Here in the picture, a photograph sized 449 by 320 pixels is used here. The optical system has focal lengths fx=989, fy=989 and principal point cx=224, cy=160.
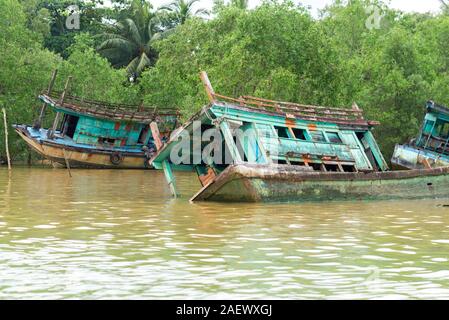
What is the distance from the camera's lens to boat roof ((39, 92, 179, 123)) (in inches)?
1670

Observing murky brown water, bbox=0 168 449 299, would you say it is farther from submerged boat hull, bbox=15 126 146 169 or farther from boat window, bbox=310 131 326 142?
submerged boat hull, bbox=15 126 146 169

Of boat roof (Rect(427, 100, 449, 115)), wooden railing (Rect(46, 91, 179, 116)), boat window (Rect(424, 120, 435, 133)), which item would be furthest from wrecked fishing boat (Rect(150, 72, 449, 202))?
wooden railing (Rect(46, 91, 179, 116))

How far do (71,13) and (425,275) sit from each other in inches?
2074

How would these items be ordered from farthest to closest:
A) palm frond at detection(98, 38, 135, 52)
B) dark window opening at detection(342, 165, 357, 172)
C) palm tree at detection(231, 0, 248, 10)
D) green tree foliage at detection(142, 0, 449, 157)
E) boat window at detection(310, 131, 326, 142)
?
palm frond at detection(98, 38, 135, 52) < palm tree at detection(231, 0, 248, 10) < green tree foliage at detection(142, 0, 449, 157) < dark window opening at detection(342, 165, 357, 172) < boat window at detection(310, 131, 326, 142)

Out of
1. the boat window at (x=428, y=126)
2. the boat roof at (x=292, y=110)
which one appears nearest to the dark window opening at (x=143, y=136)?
the boat window at (x=428, y=126)

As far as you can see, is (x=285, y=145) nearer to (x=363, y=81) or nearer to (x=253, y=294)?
(x=253, y=294)

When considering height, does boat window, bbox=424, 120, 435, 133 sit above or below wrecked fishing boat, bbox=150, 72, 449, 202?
above

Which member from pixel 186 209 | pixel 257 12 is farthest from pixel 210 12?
pixel 186 209

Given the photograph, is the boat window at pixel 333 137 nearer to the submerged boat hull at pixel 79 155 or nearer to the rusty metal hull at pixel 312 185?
the rusty metal hull at pixel 312 185

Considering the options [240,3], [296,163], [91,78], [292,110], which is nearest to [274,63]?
[292,110]

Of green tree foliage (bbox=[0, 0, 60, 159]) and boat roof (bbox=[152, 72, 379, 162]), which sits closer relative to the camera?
boat roof (bbox=[152, 72, 379, 162])

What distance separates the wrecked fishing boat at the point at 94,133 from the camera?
42500 millimetres

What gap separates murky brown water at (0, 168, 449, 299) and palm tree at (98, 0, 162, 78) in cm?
3494

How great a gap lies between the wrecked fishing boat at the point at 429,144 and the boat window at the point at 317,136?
6648 mm
